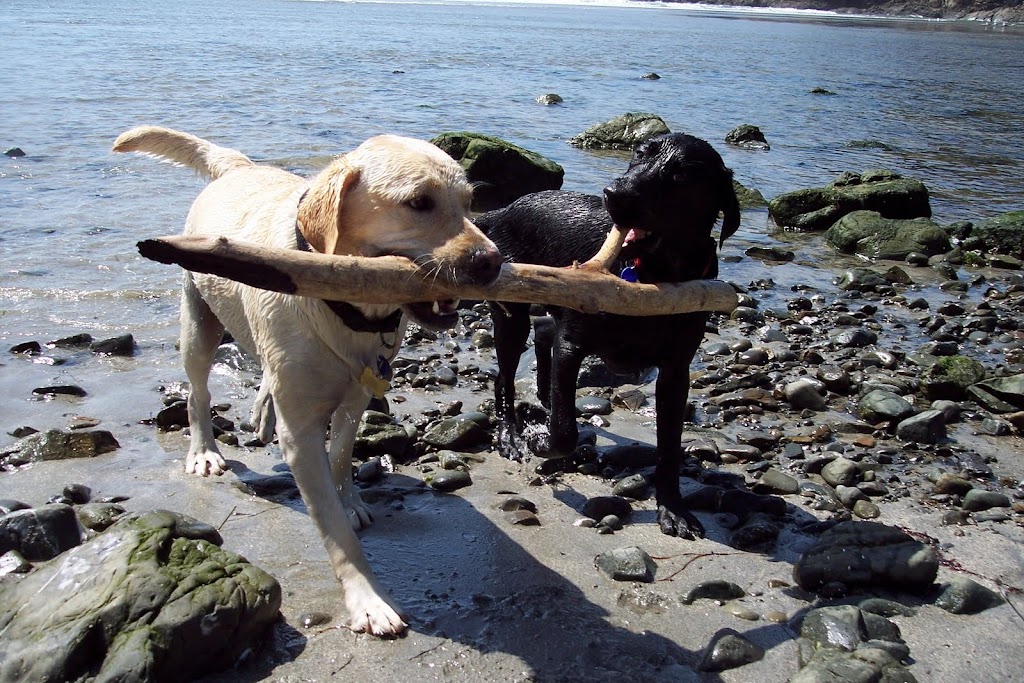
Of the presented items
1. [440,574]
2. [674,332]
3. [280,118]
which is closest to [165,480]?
[440,574]

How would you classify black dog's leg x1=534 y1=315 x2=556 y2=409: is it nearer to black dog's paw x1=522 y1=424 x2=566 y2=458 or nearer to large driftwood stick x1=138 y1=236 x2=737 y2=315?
black dog's paw x1=522 y1=424 x2=566 y2=458

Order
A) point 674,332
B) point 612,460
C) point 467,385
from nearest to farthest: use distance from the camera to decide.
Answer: point 674,332
point 612,460
point 467,385

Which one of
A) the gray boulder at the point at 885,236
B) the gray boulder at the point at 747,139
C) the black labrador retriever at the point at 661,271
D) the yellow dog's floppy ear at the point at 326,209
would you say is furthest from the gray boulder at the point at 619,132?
the yellow dog's floppy ear at the point at 326,209

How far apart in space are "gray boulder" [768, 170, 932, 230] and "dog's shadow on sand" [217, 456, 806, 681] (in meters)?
9.00

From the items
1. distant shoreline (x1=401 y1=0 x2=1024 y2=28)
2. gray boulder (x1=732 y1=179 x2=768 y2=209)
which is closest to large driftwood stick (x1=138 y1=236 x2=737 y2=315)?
gray boulder (x1=732 y1=179 x2=768 y2=209)

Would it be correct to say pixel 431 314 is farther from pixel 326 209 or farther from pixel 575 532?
pixel 575 532

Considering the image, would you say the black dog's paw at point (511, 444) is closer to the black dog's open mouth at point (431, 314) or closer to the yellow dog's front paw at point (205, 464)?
the yellow dog's front paw at point (205, 464)

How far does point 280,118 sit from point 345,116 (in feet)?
4.72

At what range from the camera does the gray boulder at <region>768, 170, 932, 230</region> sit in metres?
12.9

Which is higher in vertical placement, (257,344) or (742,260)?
(257,344)

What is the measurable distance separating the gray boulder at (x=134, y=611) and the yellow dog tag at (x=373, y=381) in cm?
88

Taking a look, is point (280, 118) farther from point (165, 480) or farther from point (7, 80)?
point (165, 480)

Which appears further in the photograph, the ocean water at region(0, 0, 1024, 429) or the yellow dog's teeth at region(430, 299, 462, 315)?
the ocean water at region(0, 0, 1024, 429)

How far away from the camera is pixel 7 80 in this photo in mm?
20141
